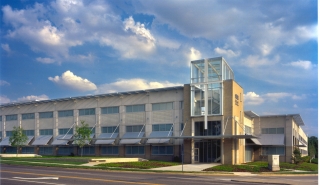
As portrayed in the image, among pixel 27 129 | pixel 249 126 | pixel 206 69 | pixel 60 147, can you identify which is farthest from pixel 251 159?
pixel 27 129

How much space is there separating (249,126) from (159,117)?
15205 mm

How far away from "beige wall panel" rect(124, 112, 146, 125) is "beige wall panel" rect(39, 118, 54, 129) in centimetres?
1431

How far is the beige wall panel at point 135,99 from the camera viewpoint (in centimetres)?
5041

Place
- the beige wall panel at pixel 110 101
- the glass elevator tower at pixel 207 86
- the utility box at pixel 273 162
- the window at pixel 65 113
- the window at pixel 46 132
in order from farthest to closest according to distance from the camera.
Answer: the window at pixel 46 132 → the window at pixel 65 113 → the beige wall panel at pixel 110 101 → the glass elevator tower at pixel 207 86 → the utility box at pixel 273 162

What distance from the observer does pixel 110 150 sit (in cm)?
5225

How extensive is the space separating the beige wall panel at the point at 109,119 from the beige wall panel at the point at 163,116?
6.00 meters

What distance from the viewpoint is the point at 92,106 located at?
180 ft

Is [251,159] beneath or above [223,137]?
beneath

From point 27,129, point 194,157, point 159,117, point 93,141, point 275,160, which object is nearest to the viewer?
point 275,160

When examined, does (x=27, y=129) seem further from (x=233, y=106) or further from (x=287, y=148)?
(x=287, y=148)

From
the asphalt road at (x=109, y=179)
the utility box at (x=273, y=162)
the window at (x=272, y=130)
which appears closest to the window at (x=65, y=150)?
the window at (x=272, y=130)

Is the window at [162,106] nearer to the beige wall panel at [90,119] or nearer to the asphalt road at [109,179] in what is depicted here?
the beige wall panel at [90,119]

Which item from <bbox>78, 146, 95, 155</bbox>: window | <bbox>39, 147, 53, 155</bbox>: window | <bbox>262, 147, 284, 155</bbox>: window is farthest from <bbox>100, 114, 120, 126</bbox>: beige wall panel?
<bbox>262, 147, 284, 155</bbox>: window

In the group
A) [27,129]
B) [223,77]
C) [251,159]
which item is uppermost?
[223,77]
